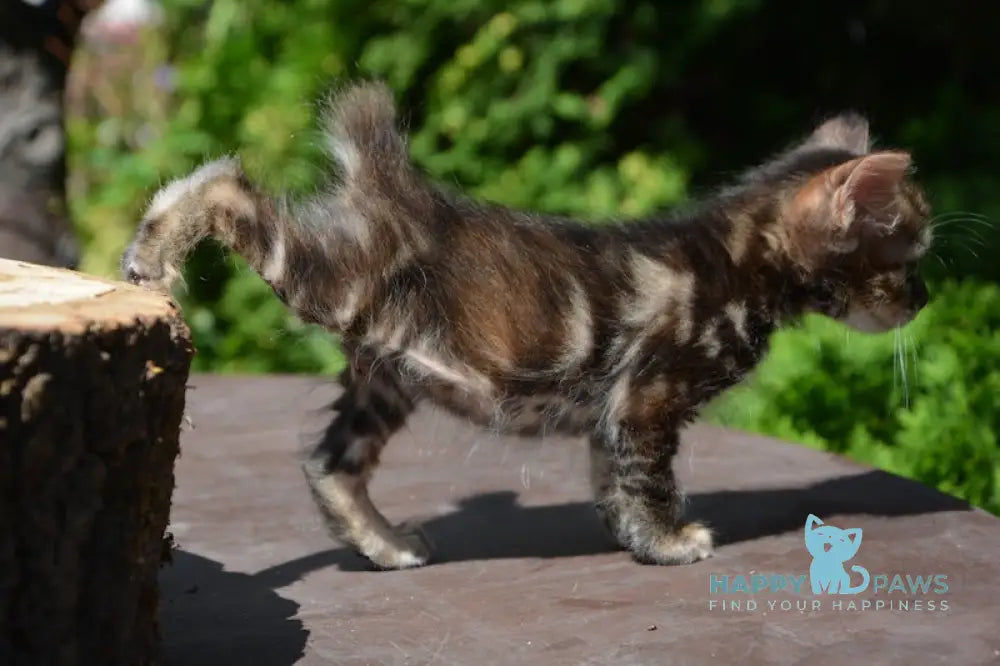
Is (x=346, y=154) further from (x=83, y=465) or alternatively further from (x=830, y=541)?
(x=830, y=541)

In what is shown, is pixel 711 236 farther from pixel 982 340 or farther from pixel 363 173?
pixel 982 340

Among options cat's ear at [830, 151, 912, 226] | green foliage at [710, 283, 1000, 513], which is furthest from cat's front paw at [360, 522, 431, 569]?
green foliage at [710, 283, 1000, 513]

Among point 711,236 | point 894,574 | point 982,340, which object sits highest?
point 711,236

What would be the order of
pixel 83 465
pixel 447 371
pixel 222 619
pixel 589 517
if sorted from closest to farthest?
pixel 83 465 → pixel 222 619 → pixel 447 371 → pixel 589 517

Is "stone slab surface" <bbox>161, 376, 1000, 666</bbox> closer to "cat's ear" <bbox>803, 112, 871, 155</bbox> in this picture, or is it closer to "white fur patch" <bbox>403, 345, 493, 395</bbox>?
"white fur patch" <bbox>403, 345, 493, 395</bbox>

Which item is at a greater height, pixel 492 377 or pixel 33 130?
pixel 33 130

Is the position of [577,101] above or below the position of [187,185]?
above

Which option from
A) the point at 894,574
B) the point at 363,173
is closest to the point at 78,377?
the point at 363,173

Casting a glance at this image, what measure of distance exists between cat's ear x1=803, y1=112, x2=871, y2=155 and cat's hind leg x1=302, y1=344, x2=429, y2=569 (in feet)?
4.54

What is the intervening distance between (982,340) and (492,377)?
2.87 meters

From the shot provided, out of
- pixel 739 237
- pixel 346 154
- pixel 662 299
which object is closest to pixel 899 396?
pixel 739 237

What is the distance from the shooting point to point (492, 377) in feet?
9.64

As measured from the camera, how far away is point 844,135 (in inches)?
142

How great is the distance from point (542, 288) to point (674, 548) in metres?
0.70
